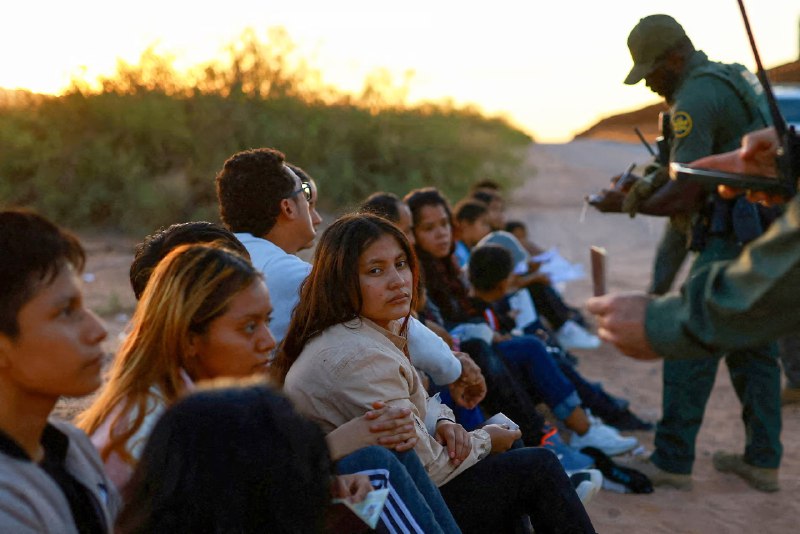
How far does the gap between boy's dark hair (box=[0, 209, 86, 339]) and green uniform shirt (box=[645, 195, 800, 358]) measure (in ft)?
4.59

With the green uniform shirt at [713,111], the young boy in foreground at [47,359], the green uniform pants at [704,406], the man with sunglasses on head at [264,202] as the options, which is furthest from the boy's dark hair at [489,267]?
the young boy in foreground at [47,359]

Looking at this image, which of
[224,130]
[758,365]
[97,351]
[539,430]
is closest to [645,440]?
[758,365]

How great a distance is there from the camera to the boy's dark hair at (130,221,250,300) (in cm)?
299

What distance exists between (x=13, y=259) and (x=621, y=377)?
6242 mm

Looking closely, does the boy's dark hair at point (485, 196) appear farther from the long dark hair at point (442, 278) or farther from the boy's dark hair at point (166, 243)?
the boy's dark hair at point (166, 243)

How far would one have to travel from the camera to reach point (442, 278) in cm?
539

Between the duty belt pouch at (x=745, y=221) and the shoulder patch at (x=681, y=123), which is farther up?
the shoulder patch at (x=681, y=123)

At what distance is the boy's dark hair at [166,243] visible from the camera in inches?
118

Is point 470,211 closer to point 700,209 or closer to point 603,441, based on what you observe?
point 603,441

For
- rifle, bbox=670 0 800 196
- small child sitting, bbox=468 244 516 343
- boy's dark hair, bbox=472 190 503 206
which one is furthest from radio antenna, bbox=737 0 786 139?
boy's dark hair, bbox=472 190 503 206

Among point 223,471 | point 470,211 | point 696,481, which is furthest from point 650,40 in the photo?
point 223,471

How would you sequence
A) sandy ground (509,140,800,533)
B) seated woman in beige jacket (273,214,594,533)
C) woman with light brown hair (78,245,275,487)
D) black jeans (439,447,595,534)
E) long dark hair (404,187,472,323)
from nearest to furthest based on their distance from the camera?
woman with light brown hair (78,245,275,487)
seated woman in beige jacket (273,214,594,533)
black jeans (439,447,595,534)
sandy ground (509,140,800,533)
long dark hair (404,187,472,323)

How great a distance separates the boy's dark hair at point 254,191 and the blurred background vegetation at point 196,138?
27.8ft

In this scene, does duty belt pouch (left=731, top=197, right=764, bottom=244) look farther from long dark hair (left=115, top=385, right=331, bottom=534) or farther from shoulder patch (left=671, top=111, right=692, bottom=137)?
long dark hair (left=115, top=385, right=331, bottom=534)
